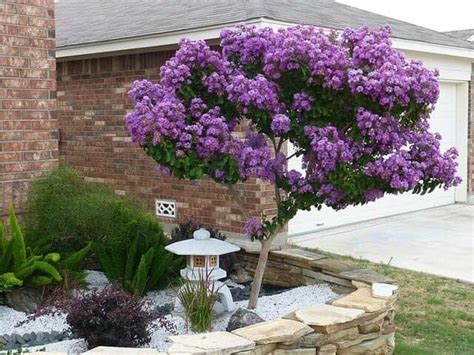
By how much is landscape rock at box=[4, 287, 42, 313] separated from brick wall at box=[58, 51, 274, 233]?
3841 mm

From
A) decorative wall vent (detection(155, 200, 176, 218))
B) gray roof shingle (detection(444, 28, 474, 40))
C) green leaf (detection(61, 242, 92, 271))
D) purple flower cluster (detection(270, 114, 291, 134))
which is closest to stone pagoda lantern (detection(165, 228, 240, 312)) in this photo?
green leaf (detection(61, 242, 92, 271))

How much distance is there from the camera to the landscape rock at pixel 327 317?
4234 millimetres

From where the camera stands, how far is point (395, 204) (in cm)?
1139

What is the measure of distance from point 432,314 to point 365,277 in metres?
0.89

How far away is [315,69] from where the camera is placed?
4.59 metres

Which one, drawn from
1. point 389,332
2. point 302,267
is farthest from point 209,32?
point 389,332

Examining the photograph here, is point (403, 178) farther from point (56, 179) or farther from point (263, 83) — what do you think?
point (56, 179)

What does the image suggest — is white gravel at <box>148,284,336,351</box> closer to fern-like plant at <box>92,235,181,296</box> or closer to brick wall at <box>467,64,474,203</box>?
fern-like plant at <box>92,235,181,296</box>

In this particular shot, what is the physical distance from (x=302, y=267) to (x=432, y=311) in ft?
3.89

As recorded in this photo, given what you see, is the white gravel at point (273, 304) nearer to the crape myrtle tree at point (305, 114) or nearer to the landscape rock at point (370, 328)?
the landscape rock at point (370, 328)

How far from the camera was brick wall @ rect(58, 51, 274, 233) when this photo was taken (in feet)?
30.0

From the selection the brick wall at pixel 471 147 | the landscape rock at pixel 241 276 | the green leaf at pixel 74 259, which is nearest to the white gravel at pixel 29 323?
the green leaf at pixel 74 259

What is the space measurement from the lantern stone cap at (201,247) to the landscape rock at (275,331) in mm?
1004

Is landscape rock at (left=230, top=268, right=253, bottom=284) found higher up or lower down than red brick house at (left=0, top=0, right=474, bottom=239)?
lower down
